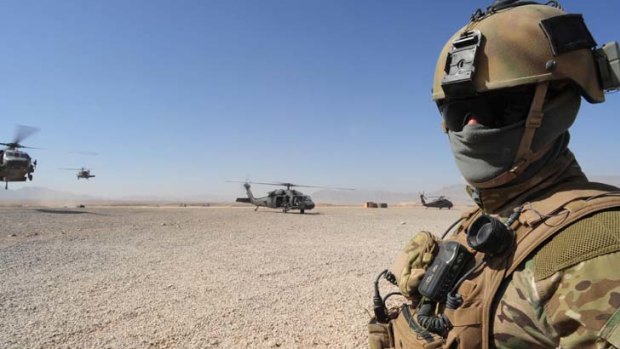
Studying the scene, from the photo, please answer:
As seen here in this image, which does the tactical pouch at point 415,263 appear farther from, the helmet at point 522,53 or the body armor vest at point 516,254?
the helmet at point 522,53

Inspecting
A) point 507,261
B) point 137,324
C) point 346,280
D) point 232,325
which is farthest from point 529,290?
point 346,280

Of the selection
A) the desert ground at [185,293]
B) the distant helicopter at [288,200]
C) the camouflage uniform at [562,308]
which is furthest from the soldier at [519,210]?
the distant helicopter at [288,200]

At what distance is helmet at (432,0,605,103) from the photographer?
1.57 meters

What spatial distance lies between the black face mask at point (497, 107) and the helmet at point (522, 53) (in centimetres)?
6

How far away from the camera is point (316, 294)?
20.7ft

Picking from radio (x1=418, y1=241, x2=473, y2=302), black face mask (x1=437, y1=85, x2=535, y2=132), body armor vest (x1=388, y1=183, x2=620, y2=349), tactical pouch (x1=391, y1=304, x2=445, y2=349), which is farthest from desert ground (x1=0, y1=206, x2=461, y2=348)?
black face mask (x1=437, y1=85, x2=535, y2=132)

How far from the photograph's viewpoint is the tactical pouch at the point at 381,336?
190 centimetres

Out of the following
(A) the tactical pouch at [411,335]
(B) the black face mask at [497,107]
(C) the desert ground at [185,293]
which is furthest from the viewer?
(C) the desert ground at [185,293]

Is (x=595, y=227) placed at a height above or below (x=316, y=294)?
above

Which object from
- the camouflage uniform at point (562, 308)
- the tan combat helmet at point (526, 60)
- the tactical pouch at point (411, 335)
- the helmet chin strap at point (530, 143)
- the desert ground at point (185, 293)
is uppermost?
the tan combat helmet at point (526, 60)

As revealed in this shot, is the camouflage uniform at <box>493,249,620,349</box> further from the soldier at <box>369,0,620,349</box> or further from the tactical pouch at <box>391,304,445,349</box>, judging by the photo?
the tactical pouch at <box>391,304,445,349</box>

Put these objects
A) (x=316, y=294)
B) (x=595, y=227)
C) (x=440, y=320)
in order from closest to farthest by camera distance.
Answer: (x=595, y=227), (x=440, y=320), (x=316, y=294)

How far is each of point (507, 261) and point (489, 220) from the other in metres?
0.15

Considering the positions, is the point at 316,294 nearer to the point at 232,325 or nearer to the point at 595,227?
the point at 232,325
